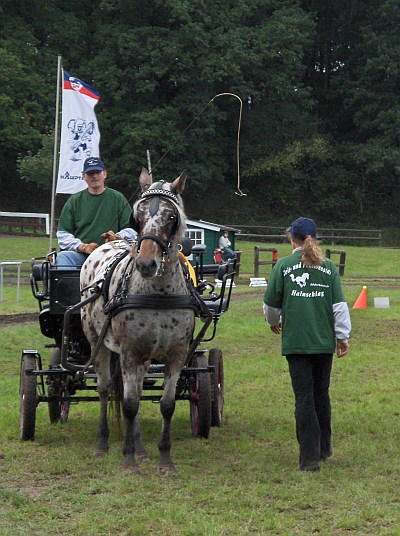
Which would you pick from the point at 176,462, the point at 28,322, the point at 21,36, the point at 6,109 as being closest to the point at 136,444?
the point at 176,462

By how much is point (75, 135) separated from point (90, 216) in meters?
11.7

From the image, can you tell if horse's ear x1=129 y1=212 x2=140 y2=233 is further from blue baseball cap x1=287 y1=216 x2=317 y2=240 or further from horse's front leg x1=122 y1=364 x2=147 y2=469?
blue baseball cap x1=287 y1=216 x2=317 y2=240

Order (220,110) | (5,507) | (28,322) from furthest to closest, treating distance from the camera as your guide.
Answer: (220,110) → (28,322) → (5,507)

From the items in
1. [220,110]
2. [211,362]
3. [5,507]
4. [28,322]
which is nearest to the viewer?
[5,507]

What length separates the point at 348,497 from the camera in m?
6.39

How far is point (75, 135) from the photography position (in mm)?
20188

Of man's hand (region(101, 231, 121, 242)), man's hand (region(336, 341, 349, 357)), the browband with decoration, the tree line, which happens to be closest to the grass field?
man's hand (region(336, 341, 349, 357))

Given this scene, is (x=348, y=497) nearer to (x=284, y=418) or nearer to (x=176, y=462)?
(x=176, y=462)

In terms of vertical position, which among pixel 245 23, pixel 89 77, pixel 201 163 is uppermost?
pixel 245 23

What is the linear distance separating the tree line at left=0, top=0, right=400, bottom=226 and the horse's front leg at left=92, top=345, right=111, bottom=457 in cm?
3774

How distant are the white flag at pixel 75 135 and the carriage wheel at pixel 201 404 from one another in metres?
11.4

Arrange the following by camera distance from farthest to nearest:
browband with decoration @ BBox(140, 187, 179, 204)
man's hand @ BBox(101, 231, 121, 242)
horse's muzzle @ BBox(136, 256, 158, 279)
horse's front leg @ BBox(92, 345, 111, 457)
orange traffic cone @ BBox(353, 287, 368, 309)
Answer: orange traffic cone @ BBox(353, 287, 368, 309), man's hand @ BBox(101, 231, 121, 242), horse's front leg @ BBox(92, 345, 111, 457), browband with decoration @ BBox(140, 187, 179, 204), horse's muzzle @ BBox(136, 256, 158, 279)

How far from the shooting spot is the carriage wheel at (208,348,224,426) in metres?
8.80

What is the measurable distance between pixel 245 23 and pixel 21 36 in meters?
12.2
